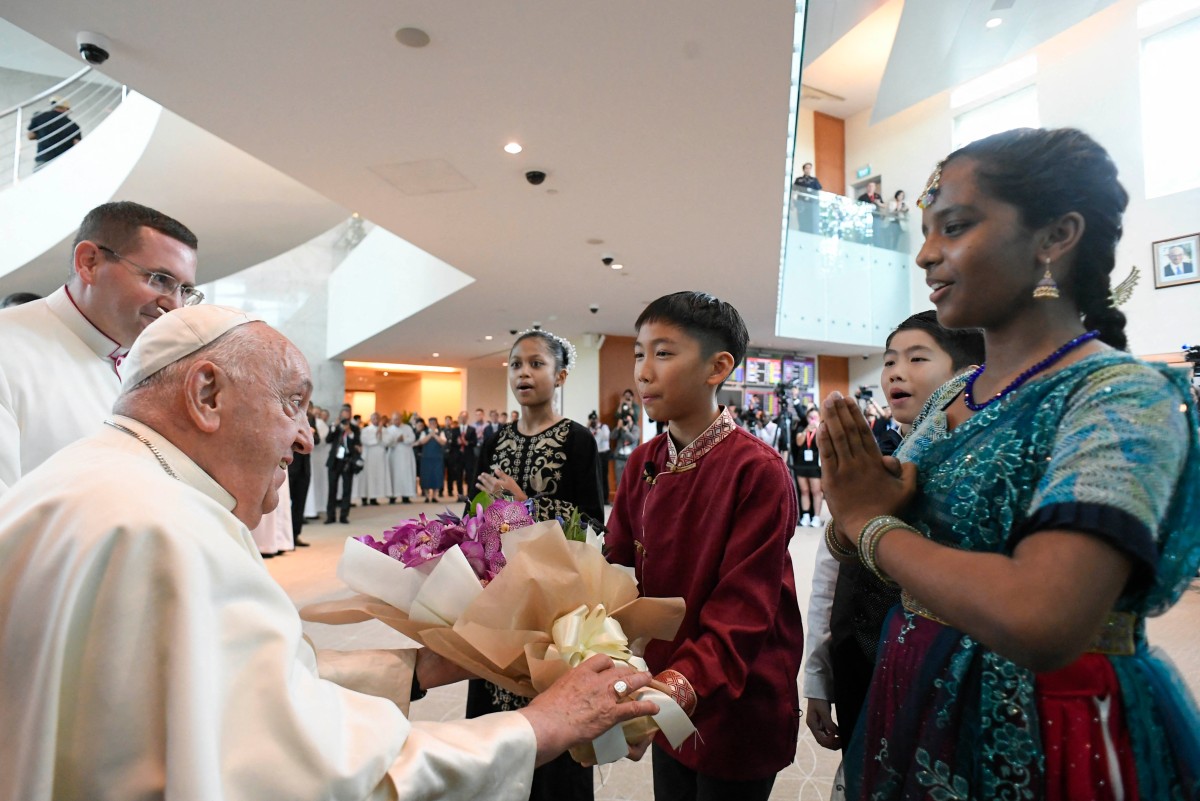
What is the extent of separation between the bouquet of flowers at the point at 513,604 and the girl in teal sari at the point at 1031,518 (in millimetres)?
372

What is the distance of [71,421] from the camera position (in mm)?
1897

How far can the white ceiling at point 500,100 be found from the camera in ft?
10.5

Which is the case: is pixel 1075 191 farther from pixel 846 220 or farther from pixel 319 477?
pixel 846 220

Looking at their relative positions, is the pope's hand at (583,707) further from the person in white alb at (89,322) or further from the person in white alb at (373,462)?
the person in white alb at (373,462)

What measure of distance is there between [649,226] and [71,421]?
540cm

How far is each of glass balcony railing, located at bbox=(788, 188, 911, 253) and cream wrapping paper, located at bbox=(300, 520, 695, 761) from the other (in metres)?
10.7

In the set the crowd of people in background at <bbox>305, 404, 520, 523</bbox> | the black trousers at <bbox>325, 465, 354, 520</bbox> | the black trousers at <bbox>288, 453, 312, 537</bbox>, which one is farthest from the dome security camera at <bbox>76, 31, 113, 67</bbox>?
the crowd of people in background at <bbox>305, 404, 520, 523</bbox>

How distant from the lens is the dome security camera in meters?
3.37

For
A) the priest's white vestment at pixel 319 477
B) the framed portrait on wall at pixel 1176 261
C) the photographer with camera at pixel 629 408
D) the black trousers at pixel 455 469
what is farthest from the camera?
the black trousers at pixel 455 469

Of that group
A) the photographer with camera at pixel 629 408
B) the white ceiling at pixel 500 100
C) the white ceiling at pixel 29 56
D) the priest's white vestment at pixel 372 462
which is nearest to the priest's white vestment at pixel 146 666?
the white ceiling at pixel 500 100

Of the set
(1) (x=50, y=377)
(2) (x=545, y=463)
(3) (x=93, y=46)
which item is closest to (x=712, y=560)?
(2) (x=545, y=463)

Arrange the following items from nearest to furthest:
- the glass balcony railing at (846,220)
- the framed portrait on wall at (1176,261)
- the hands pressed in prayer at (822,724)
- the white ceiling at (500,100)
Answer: the hands pressed in prayer at (822,724)
the white ceiling at (500,100)
the framed portrait on wall at (1176,261)
the glass balcony railing at (846,220)

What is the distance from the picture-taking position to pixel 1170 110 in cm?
1001

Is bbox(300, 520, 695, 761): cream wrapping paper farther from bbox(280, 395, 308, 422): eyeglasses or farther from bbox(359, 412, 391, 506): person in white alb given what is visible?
bbox(359, 412, 391, 506): person in white alb
